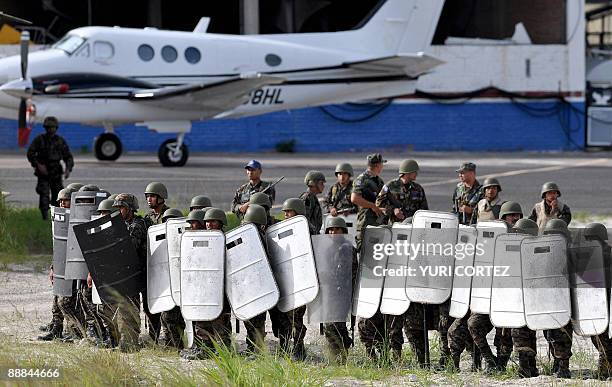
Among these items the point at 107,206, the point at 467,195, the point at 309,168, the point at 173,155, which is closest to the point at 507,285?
A: the point at 467,195

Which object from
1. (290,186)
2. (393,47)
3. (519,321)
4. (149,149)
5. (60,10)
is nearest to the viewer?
(519,321)

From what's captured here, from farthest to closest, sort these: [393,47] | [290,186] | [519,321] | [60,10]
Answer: [60,10]
[393,47]
[290,186]
[519,321]

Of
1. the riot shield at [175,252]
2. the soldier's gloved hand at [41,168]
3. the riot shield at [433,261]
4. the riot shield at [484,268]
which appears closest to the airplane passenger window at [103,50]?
the soldier's gloved hand at [41,168]

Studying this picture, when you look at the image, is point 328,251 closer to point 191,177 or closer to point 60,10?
point 191,177

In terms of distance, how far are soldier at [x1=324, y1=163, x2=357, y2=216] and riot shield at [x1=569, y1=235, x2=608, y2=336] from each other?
12.7ft

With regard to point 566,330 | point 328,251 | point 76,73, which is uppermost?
point 76,73

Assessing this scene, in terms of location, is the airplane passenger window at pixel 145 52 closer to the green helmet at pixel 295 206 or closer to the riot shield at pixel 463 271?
the green helmet at pixel 295 206

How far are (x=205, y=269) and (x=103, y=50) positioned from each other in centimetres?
1798

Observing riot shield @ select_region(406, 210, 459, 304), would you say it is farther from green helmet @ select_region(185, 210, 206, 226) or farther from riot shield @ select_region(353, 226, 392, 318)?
green helmet @ select_region(185, 210, 206, 226)

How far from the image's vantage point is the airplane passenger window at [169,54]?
90.2 feet

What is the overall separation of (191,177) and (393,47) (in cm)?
940

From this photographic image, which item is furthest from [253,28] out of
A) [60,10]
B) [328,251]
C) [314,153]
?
[328,251]

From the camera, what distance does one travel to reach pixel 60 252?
10.7 metres

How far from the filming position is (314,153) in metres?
35.8
